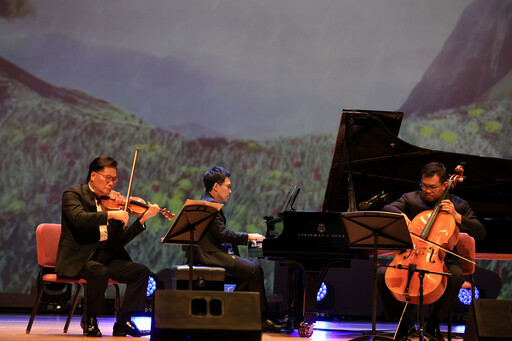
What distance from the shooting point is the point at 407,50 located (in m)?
8.45

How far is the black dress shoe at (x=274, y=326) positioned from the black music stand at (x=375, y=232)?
49.6 inches

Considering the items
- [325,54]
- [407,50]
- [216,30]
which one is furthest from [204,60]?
[407,50]

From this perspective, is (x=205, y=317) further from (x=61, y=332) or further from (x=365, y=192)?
(x=365, y=192)

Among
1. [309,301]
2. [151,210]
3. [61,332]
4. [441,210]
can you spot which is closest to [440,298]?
[441,210]

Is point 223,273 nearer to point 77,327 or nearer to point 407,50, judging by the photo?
point 77,327

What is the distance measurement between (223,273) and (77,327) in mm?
1451

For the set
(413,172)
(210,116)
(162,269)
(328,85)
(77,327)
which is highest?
(328,85)

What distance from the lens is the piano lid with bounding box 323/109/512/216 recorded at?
5.23 metres

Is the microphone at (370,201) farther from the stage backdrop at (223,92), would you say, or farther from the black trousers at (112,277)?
the stage backdrop at (223,92)

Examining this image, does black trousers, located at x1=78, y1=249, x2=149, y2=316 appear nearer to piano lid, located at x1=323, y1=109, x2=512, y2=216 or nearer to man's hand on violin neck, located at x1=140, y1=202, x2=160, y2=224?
man's hand on violin neck, located at x1=140, y1=202, x2=160, y2=224

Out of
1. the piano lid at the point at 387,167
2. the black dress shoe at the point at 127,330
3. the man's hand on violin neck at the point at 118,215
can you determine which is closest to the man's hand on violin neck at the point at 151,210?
the man's hand on violin neck at the point at 118,215

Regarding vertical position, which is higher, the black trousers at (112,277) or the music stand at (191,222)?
the music stand at (191,222)

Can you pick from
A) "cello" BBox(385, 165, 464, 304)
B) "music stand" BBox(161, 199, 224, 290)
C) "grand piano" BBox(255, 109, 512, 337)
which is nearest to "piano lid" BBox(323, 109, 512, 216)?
"grand piano" BBox(255, 109, 512, 337)

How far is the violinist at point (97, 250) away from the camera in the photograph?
14.6ft
